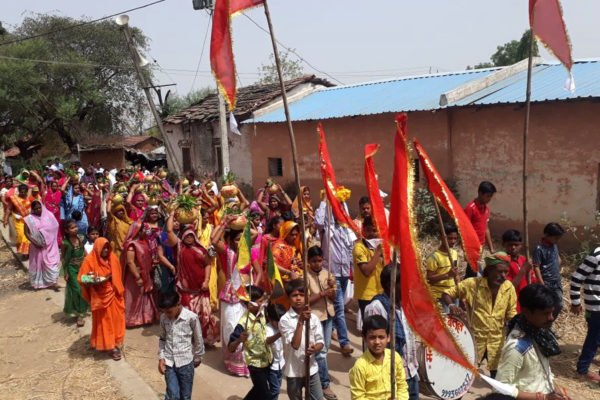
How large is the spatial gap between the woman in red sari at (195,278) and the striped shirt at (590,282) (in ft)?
12.7

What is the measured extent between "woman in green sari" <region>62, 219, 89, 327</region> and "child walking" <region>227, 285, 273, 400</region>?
3.50 metres

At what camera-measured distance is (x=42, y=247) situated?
876cm

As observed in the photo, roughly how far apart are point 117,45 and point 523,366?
31696 millimetres

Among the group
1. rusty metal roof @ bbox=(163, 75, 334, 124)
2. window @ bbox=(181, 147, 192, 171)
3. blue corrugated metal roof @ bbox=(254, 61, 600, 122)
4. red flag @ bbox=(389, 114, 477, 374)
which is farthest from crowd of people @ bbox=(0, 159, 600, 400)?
window @ bbox=(181, 147, 192, 171)

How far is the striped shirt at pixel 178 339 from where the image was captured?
14.5 feet

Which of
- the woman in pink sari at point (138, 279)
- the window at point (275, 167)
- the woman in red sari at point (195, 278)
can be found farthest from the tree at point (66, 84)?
the woman in red sari at point (195, 278)

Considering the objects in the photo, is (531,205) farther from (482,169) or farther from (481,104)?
(481,104)

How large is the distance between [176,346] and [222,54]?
2428 mm

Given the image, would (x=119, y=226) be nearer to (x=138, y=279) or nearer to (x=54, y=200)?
(x=138, y=279)

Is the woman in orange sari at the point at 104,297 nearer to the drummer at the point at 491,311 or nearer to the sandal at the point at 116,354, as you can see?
the sandal at the point at 116,354

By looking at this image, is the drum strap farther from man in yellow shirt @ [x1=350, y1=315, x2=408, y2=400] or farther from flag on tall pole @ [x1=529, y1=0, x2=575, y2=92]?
flag on tall pole @ [x1=529, y1=0, x2=575, y2=92]

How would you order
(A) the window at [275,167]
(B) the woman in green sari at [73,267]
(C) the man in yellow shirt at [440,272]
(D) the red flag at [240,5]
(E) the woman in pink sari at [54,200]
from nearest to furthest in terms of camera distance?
1. (D) the red flag at [240,5]
2. (C) the man in yellow shirt at [440,272]
3. (B) the woman in green sari at [73,267]
4. (E) the woman in pink sari at [54,200]
5. (A) the window at [275,167]

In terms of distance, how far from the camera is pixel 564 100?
8.57 m

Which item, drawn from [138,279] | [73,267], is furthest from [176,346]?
[73,267]
